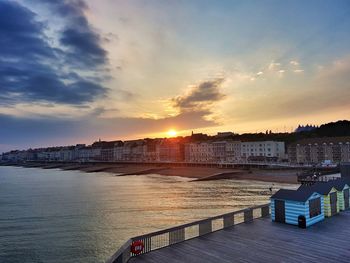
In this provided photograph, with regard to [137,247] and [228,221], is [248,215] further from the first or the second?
[137,247]

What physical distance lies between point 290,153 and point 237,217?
11814 cm

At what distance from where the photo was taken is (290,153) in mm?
140625

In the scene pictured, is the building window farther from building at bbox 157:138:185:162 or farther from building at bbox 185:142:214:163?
building at bbox 157:138:185:162

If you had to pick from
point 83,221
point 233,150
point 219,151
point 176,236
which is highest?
point 233,150

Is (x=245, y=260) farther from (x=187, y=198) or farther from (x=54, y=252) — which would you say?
(x=187, y=198)

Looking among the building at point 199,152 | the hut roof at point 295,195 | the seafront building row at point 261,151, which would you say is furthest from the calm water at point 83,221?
the building at point 199,152

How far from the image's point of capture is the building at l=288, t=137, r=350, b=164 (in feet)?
390

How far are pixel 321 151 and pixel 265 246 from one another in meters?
128

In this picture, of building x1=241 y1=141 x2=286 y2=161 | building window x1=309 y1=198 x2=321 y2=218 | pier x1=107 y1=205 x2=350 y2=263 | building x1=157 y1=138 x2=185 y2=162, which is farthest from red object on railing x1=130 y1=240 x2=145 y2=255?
building x1=157 y1=138 x2=185 y2=162

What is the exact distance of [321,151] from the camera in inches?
4990

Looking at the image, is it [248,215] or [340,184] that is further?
[340,184]

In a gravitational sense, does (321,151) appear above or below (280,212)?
above

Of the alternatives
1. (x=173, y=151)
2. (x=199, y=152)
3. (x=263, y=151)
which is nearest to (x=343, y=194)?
(x=263, y=151)

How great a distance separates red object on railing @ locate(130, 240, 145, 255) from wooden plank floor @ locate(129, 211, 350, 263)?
0.90 ft
